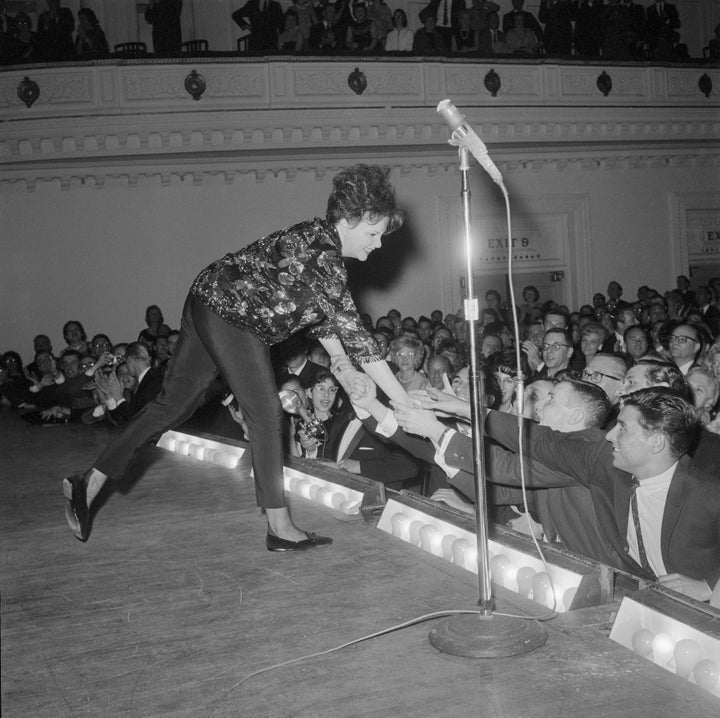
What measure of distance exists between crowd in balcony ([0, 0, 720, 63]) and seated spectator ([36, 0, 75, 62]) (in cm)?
1

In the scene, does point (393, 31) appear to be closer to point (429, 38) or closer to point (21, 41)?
point (429, 38)

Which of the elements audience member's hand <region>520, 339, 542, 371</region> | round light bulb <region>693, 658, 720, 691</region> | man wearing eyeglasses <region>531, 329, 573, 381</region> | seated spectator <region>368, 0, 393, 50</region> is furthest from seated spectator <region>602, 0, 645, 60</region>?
round light bulb <region>693, 658, 720, 691</region>

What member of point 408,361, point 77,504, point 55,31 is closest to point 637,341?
point 408,361

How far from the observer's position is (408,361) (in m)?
5.69

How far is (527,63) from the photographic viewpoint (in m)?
12.0

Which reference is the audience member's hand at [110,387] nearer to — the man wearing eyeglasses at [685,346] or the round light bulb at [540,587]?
the man wearing eyeglasses at [685,346]

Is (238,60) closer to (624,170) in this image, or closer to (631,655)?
(624,170)

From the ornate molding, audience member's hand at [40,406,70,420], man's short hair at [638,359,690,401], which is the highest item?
the ornate molding

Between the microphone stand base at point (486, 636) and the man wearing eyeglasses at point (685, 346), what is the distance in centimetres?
359

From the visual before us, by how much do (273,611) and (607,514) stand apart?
1.13 meters

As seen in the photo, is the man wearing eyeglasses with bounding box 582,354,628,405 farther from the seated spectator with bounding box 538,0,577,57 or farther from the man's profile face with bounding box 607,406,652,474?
the seated spectator with bounding box 538,0,577,57

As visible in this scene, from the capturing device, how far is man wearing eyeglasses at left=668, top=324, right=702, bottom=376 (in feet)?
17.8

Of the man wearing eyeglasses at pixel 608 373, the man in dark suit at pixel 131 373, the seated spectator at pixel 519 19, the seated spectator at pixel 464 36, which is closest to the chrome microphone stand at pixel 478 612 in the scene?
the man wearing eyeglasses at pixel 608 373

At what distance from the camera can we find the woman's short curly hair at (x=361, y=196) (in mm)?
2732
